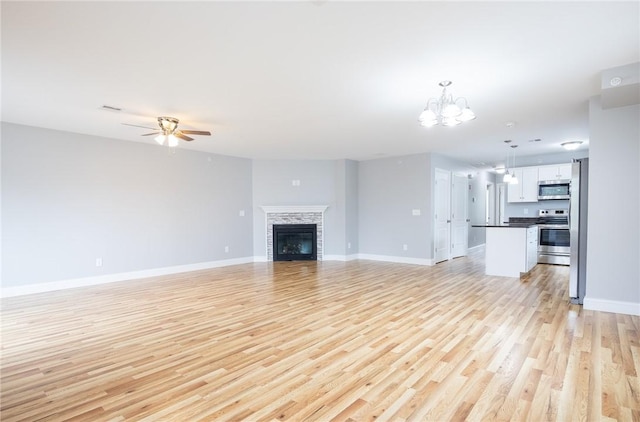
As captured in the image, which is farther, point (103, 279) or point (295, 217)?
point (295, 217)

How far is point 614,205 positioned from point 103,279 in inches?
294

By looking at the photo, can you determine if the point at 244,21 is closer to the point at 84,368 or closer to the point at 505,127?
the point at 84,368

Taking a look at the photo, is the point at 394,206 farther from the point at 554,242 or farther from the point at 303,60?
the point at 303,60

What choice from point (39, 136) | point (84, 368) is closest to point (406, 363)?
point (84, 368)

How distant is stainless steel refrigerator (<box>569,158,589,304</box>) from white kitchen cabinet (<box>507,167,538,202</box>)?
11.4 feet

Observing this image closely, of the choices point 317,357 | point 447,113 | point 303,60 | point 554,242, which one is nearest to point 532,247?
point 554,242

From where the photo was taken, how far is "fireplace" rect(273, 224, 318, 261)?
781cm

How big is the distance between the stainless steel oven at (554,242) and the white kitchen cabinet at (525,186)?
731 mm

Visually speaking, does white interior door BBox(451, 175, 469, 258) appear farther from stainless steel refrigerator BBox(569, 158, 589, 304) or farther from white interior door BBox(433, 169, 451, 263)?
stainless steel refrigerator BBox(569, 158, 589, 304)

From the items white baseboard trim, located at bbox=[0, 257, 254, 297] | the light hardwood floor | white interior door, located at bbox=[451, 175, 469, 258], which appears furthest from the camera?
white interior door, located at bbox=[451, 175, 469, 258]

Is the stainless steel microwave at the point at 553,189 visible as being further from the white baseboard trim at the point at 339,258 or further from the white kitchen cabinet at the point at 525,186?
the white baseboard trim at the point at 339,258

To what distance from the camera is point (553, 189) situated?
719cm

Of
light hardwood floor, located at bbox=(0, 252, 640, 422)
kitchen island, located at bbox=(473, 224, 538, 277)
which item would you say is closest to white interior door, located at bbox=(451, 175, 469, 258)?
kitchen island, located at bbox=(473, 224, 538, 277)

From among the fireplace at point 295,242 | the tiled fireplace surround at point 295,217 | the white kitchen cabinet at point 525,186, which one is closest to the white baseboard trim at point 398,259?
the tiled fireplace surround at point 295,217
